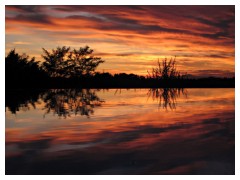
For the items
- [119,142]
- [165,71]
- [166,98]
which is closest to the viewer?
[119,142]

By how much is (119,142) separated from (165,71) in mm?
13176

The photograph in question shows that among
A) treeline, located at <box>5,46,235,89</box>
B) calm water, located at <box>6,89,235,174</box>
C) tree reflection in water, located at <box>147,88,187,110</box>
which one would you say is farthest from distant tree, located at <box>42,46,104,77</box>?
calm water, located at <box>6,89,235,174</box>

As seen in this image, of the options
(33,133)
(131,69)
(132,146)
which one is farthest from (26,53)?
(132,146)

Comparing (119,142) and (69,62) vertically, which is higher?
(69,62)

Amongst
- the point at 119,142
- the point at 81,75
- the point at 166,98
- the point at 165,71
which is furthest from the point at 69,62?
the point at 119,142

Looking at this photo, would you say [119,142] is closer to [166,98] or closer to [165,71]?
[166,98]

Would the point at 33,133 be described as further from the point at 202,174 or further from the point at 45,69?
the point at 45,69

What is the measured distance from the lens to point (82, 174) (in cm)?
306

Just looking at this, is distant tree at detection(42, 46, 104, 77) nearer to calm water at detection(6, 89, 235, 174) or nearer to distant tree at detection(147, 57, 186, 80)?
distant tree at detection(147, 57, 186, 80)

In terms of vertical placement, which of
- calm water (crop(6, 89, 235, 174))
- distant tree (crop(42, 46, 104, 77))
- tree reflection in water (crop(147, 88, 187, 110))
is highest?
distant tree (crop(42, 46, 104, 77))

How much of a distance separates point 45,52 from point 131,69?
5347 mm

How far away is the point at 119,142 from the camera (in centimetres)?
412

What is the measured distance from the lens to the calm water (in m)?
3.27
